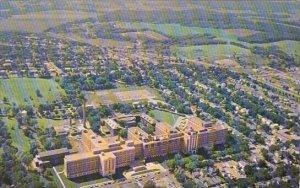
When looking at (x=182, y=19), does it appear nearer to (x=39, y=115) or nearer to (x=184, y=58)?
(x=184, y=58)

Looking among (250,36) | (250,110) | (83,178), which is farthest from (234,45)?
(83,178)

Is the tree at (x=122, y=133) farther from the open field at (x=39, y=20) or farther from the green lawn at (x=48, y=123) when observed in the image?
the open field at (x=39, y=20)

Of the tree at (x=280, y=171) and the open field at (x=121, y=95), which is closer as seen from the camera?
the tree at (x=280, y=171)

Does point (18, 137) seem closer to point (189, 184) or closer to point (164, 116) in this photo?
point (164, 116)

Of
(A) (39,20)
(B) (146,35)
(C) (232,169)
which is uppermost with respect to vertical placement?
(A) (39,20)

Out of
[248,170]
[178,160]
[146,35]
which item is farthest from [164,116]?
[146,35]

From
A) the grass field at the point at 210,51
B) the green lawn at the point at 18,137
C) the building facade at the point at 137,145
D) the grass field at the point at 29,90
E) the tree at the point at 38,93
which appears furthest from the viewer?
the grass field at the point at 210,51

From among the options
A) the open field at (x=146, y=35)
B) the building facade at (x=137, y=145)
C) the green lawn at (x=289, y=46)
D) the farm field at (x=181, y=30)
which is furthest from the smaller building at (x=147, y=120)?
the farm field at (x=181, y=30)

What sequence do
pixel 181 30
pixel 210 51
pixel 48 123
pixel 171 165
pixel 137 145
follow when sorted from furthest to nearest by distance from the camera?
1. pixel 181 30
2. pixel 210 51
3. pixel 48 123
4. pixel 137 145
5. pixel 171 165

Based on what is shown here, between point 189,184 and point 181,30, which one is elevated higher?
point 181,30
